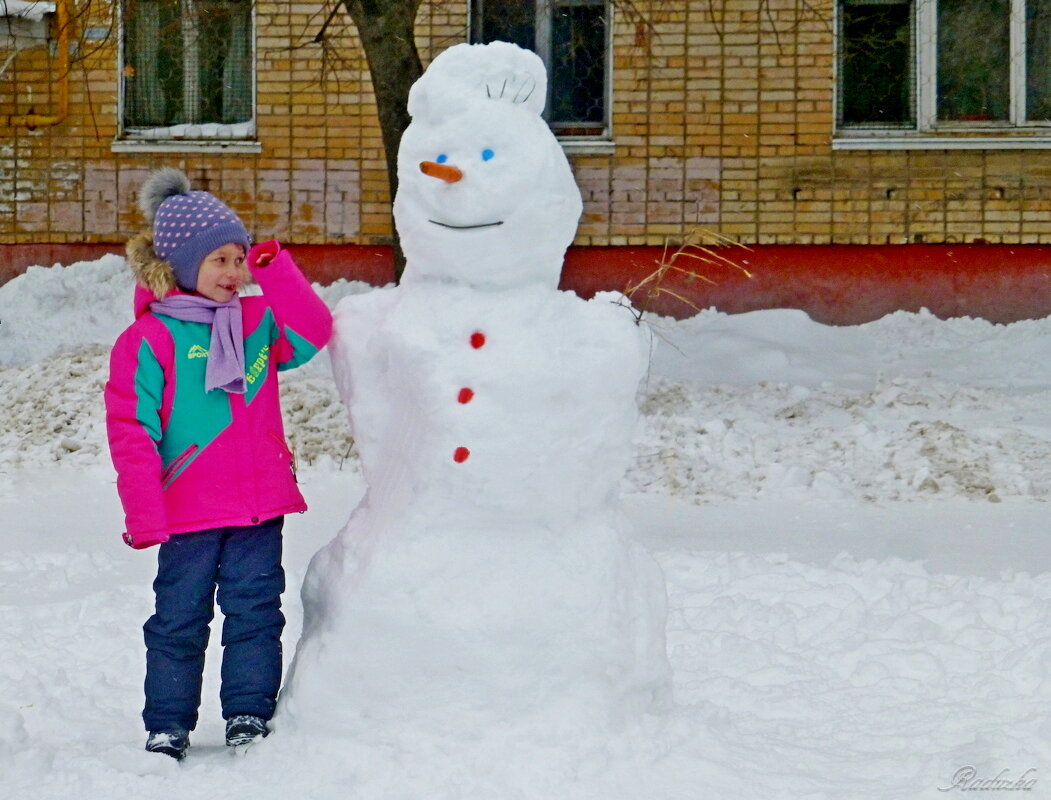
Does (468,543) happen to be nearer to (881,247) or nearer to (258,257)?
(258,257)

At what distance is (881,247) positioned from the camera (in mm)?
11375

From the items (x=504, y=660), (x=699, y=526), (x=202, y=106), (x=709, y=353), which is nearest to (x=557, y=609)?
(x=504, y=660)

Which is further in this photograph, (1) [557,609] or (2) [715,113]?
(2) [715,113]

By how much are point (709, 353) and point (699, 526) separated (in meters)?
3.50

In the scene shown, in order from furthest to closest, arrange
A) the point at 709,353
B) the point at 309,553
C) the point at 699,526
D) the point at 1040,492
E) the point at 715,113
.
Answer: the point at 715,113 → the point at 709,353 → the point at 1040,492 → the point at 699,526 → the point at 309,553

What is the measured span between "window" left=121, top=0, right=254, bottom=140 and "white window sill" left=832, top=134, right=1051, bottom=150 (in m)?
4.73

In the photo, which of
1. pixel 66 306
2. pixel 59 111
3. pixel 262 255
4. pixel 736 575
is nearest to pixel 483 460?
pixel 262 255

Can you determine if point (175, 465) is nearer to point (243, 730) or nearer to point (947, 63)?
point (243, 730)

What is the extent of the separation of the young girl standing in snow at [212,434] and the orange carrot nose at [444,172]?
44 cm

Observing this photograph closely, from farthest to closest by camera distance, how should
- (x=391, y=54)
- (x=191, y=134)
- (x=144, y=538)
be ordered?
(x=191, y=134)
(x=391, y=54)
(x=144, y=538)

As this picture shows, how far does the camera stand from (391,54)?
8.63 metres

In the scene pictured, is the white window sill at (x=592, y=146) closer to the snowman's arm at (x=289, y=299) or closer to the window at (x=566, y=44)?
the window at (x=566, y=44)

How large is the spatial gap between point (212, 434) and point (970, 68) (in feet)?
30.7

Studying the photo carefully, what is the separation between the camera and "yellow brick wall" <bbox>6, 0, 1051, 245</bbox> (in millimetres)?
11242
